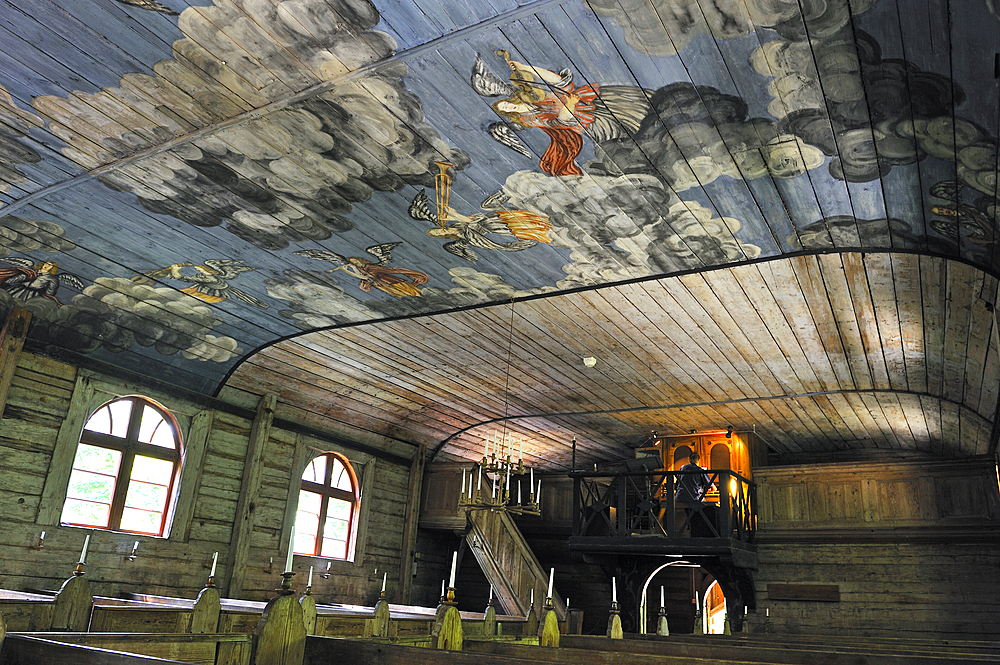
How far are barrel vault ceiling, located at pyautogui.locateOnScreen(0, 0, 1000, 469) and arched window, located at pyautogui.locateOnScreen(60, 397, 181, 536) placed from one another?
2.09 feet

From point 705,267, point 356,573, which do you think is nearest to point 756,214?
point 705,267

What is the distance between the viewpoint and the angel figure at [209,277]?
281 inches

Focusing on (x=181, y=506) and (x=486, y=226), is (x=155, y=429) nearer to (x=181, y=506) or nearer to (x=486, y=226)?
(x=181, y=506)

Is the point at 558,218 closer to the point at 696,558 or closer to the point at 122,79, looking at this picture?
the point at 122,79

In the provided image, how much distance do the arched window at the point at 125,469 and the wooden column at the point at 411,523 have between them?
4.66 metres

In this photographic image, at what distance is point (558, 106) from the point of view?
177 inches

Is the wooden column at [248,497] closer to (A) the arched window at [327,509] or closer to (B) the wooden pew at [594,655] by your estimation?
(A) the arched window at [327,509]

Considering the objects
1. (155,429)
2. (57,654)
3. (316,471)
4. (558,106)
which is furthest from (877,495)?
(57,654)

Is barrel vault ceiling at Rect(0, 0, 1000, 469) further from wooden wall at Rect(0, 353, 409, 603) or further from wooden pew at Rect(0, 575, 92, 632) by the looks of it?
wooden pew at Rect(0, 575, 92, 632)

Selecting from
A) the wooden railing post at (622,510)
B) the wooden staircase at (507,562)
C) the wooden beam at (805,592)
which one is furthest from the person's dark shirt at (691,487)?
the wooden staircase at (507,562)

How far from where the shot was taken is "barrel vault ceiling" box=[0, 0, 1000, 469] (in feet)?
12.9

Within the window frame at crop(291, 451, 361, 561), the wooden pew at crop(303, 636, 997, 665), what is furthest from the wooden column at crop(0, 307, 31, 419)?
the wooden pew at crop(303, 636, 997, 665)

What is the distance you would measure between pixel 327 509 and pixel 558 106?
874 centimetres

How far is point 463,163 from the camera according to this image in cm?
523
